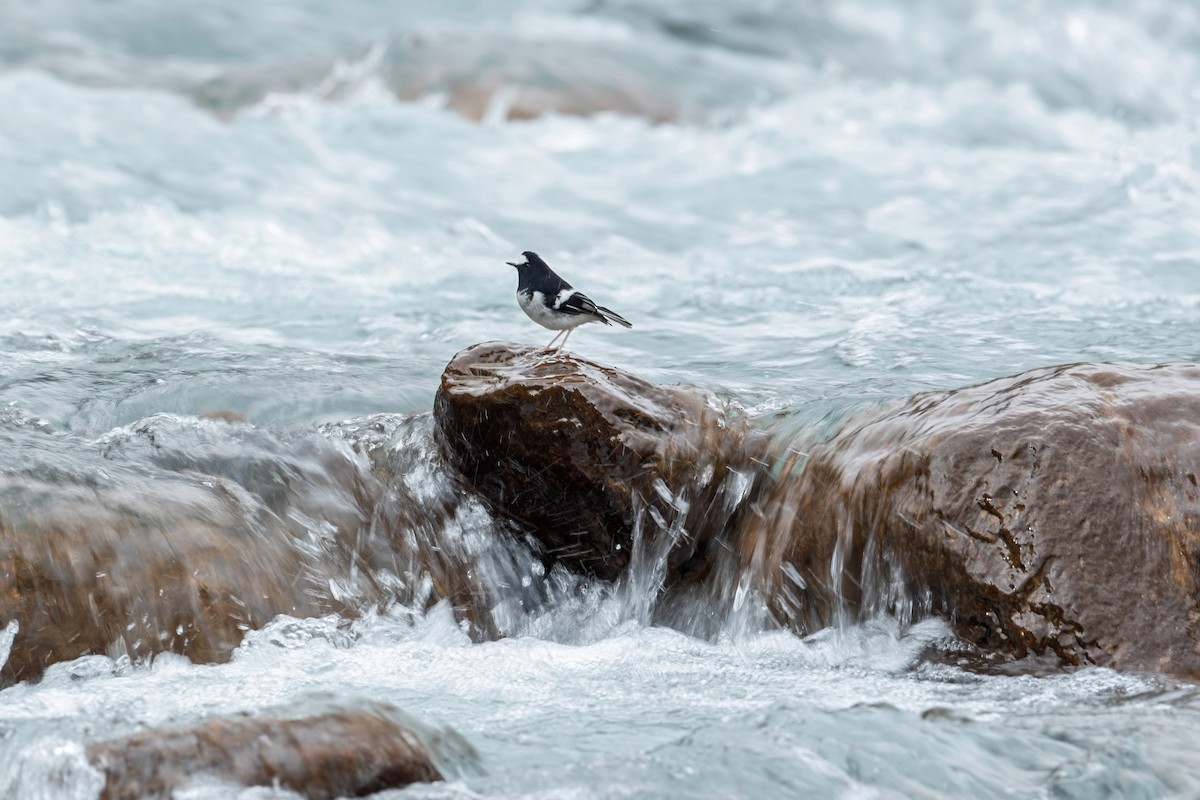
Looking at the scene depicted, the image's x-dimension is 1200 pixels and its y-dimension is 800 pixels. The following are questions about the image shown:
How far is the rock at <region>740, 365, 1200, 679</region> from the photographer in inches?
157

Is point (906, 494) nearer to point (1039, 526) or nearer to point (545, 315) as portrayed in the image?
point (1039, 526)

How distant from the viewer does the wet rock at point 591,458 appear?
463cm

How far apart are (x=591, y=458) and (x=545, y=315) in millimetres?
742

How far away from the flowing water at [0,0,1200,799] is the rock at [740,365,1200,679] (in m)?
0.15

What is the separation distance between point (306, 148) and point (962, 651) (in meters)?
9.61

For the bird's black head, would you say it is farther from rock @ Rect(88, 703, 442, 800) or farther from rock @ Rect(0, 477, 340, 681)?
rock @ Rect(88, 703, 442, 800)

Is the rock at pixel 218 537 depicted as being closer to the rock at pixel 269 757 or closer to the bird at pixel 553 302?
the bird at pixel 553 302

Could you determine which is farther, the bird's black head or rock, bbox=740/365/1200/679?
the bird's black head

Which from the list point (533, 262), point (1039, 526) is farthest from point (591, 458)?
point (1039, 526)

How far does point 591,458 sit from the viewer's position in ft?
15.3

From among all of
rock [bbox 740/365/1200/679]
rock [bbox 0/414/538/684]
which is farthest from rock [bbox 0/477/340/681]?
rock [bbox 740/365/1200/679]

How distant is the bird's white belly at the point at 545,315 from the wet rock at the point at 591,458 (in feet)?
0.68

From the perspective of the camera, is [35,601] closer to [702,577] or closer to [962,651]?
[702,577]

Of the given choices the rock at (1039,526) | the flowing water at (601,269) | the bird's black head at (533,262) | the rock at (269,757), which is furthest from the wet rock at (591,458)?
the rock at (269,757)
